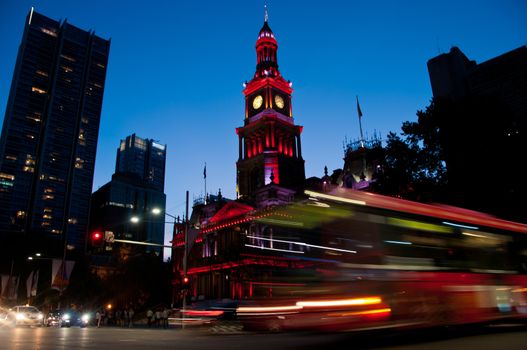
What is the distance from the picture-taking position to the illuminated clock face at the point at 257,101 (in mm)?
71000

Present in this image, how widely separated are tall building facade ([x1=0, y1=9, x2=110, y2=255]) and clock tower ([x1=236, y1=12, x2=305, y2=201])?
64.2 m

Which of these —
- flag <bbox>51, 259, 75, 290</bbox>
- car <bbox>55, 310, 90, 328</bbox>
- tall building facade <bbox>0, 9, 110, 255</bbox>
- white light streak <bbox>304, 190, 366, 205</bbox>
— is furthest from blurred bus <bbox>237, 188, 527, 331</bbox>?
tall building facade <bbox>0, 9, 110, 255</bbox>

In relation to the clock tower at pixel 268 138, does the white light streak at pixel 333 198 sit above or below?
below

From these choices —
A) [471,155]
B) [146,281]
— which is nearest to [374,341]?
[471,155]

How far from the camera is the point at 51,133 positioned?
113875 millimetres

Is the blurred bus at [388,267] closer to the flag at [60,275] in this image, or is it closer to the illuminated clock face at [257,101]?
the flag at [60,275]

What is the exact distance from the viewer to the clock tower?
64812 millimetres

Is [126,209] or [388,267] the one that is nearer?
[388,267]

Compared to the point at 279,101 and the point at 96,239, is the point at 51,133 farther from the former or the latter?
the point at 96,239

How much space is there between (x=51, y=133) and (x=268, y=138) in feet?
251

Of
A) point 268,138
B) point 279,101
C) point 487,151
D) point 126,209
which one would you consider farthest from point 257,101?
point 126,209

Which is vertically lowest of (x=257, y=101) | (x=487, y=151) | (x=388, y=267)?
(x=388, y=267)

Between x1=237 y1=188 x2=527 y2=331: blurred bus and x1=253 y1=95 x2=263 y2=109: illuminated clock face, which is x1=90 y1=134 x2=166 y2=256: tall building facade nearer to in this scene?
x1=253 y1=95 x2=263 y2=109: illuminated clock face

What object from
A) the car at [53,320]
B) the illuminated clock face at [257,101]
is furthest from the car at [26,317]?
the illuminated clock face at [257,101]
